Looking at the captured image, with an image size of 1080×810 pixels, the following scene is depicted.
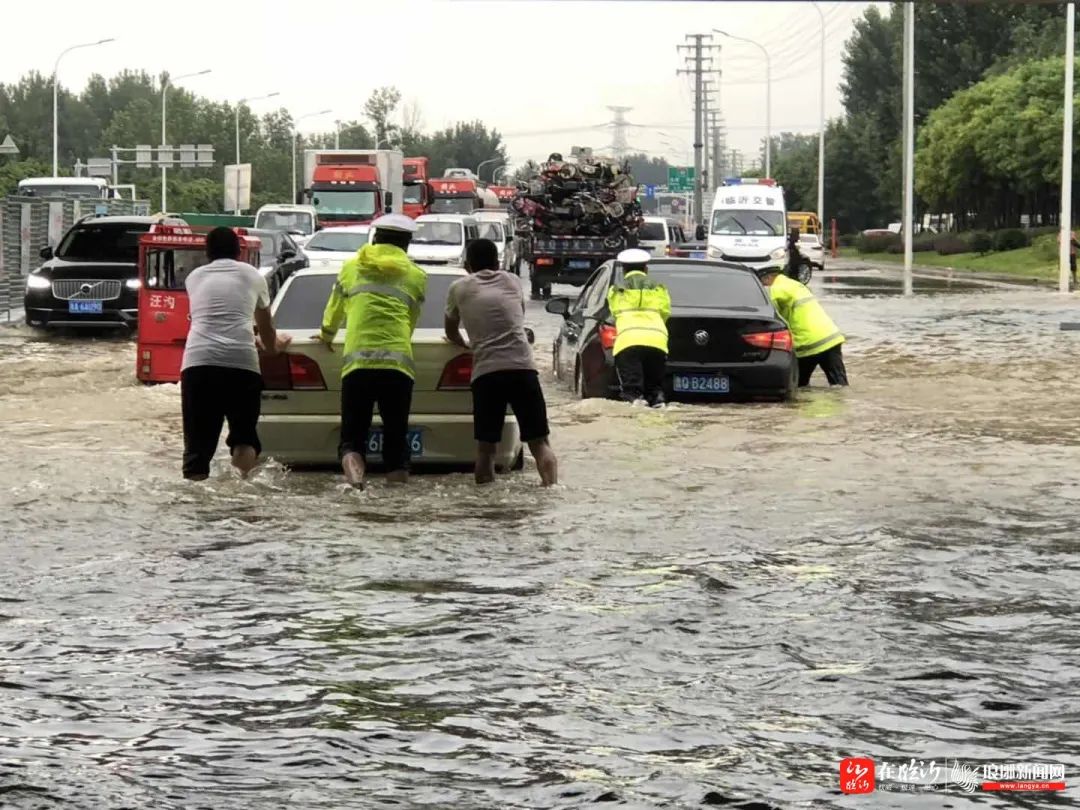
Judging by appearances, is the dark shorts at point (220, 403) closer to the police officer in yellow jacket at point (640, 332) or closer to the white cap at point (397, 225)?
the white cap at point (397, 225)

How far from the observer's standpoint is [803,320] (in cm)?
1925

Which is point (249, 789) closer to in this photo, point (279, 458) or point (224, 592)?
point (224, 592)

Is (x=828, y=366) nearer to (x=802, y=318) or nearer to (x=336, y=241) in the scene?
(x=802, y=318)

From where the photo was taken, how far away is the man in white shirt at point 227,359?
11.8 metres

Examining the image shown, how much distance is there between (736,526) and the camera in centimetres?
1102

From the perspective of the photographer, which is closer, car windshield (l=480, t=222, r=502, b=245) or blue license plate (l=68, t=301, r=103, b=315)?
blue license plate (l=68, t=301, r=103, b=315)

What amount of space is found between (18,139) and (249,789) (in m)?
139

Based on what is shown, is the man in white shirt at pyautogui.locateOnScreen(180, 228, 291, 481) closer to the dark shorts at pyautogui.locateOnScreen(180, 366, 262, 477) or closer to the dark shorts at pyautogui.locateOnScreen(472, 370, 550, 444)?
the dark shorts at pyautogui.locateOnScreen(180, 366, 262, 477)

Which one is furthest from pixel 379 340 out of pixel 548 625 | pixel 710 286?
pixel 710 286

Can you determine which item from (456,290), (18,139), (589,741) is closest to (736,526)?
(456,290)

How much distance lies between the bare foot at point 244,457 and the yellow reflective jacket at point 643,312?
17.1 ft

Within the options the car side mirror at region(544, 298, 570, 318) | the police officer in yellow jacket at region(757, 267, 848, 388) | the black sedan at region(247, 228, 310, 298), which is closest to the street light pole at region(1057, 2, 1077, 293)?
the black sedan at region(247, 228, 310, 298)

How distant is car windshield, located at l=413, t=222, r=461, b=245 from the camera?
1581 inches

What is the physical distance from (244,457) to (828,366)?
9.20 m
